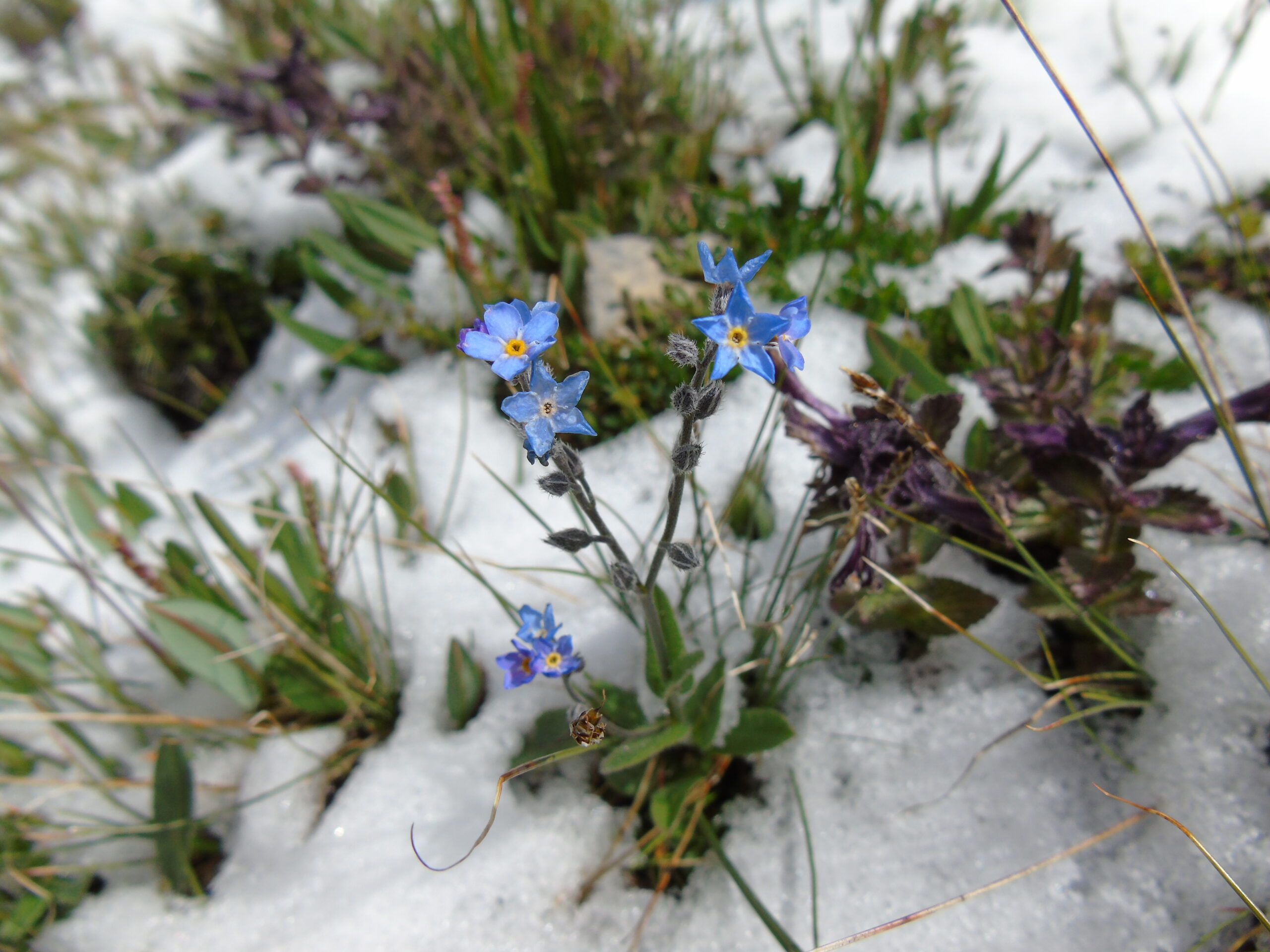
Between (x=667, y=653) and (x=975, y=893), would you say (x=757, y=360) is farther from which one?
(x=975, y=893)

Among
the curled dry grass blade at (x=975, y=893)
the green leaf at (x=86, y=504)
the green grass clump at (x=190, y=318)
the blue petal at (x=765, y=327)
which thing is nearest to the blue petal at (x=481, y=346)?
the blue petal at (x=765, y=327)

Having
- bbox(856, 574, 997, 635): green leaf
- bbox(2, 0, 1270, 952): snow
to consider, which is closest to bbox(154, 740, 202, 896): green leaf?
bbox(2, 0, 1270, 952): snow

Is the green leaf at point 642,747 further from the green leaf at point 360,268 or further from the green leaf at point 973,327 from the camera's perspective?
the green leaf at point 360,268

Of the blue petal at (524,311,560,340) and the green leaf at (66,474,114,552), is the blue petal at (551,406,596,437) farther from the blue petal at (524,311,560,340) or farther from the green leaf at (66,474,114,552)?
the green leaf at (66,474,114,552)

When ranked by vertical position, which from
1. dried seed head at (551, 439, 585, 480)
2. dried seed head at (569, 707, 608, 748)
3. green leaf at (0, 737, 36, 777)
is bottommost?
green leaf at (0, 737, 36, 777)

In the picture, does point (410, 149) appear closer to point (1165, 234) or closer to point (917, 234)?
point (917, 234)

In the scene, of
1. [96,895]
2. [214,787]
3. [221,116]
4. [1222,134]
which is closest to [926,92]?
[1222,134]
